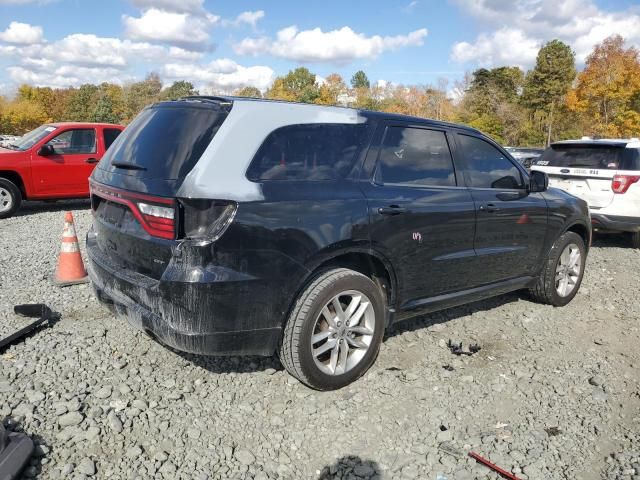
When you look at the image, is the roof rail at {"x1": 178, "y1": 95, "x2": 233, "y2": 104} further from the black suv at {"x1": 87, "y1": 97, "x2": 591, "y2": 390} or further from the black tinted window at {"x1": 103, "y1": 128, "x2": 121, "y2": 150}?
the black tinted window at {"x1": 103, "y1": 128, "x2": 121, "y2": 150}

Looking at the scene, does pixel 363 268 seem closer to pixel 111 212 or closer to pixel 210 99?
pixel 210 99

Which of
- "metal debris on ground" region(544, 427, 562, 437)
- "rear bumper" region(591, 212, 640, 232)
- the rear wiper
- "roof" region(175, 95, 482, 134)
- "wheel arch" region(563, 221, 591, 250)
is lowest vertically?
"metal debris on ground" region(544, 427, 562, 437)

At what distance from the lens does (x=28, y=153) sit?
9.75 metres

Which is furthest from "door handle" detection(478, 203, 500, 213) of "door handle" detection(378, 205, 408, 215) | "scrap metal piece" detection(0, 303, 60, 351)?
"scrap metal piece" detection(0, 303, 60, 351)

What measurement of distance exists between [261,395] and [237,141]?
1.63 metres

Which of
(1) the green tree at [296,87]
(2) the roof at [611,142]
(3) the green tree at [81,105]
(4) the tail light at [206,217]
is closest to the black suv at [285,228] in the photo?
(4) the tail light at [206,217]

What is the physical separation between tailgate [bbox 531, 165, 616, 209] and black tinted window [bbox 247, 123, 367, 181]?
5287 millimetres

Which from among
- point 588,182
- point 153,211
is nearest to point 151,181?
point 153,211

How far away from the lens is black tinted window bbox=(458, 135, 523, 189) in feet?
14.2

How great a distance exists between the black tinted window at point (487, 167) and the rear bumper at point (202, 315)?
2232mm

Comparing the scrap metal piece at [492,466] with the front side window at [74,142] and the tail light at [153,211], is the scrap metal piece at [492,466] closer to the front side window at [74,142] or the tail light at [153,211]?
the tail light at [153,211]

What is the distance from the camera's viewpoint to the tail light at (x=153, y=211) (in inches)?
114

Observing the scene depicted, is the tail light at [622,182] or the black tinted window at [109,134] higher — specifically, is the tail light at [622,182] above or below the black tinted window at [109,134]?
below

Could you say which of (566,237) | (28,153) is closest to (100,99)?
(28,153)
